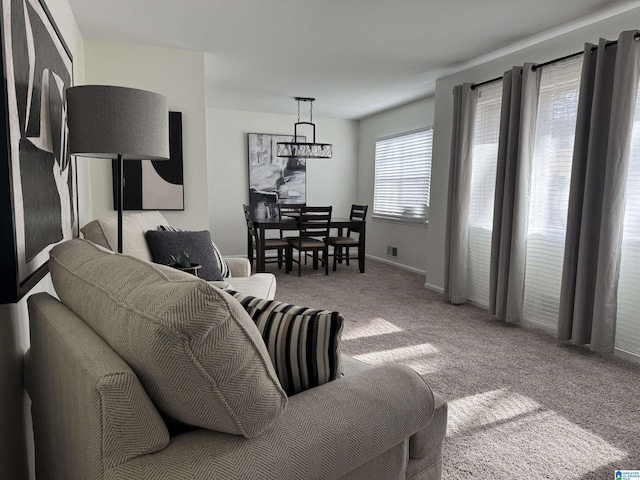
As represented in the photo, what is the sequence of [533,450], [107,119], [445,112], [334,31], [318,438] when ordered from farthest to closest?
[445,112] → [334,31] → [533,450] → [107,119] → [318,438]

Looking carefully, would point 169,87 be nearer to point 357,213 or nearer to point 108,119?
point 108,119

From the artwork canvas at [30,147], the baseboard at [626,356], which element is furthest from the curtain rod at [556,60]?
the artwork canvas at [30,147]

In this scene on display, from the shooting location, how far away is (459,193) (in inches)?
160

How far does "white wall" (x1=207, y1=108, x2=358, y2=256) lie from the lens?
21.2 ft

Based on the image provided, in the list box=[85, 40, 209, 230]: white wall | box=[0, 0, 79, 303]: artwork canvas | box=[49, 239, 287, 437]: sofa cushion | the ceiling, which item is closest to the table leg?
box=[85, 40, 209, 230]: white wall

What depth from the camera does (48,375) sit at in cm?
110

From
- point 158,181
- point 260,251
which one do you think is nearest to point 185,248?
point 158,181

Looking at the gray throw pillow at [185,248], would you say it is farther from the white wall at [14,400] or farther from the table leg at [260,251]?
the table leg at [260,251]

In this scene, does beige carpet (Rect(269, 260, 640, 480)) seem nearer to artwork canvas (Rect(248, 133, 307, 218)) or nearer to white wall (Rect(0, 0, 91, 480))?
white wall (Rect(0, 0, 91, 480))

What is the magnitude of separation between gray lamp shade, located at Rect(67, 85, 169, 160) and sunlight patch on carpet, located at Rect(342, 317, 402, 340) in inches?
83.0

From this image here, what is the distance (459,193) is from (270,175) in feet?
11.6

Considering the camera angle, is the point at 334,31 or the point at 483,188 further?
the point at 483,188

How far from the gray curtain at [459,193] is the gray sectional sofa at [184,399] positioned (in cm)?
321

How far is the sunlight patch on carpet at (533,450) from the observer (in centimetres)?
171
